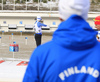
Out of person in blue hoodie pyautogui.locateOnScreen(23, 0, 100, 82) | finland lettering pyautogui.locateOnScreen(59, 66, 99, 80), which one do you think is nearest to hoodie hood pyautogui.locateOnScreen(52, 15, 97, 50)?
person in blue hoodie pyautogui.locateOnScreen(23, 0, 100, 82)

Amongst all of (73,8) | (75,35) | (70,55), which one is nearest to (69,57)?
(70,55)

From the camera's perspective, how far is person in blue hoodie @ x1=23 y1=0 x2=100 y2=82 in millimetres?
1518

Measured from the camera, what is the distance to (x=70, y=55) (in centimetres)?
153

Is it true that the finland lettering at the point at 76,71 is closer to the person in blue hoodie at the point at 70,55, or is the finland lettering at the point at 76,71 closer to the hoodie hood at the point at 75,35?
the person in blue hoodie at the point at 70,55

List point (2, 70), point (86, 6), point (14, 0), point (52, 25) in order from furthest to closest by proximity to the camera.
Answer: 1. point (14, 0)
2. point (52, 25)
3. point (2, 70)
4. point (86, 6)

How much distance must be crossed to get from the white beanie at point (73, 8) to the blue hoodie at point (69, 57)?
0.13 ft

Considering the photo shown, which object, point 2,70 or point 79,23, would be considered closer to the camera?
point 79,23

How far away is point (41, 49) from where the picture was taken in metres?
1.54

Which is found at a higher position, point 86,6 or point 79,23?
point 86,6

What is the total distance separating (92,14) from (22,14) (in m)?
7.15

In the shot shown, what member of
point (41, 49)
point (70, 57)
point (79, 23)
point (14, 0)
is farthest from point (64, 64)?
point (14, 0)

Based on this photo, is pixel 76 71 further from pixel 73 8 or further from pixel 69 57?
pixel 73 8

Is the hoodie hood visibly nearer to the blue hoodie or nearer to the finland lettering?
the blue hoodie

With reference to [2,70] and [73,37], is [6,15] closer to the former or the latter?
[2,70]
